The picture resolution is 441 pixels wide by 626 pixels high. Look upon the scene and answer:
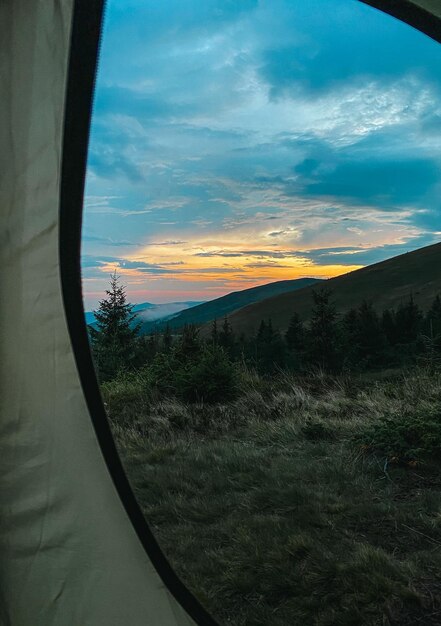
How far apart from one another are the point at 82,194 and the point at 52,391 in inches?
18.6

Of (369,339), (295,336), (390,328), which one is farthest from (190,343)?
(390,328)

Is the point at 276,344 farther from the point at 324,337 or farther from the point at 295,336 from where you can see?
the point at 324,337

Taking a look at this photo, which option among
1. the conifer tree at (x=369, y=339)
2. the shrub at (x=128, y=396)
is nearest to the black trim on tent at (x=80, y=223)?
the shrub at (x=128, y=396)

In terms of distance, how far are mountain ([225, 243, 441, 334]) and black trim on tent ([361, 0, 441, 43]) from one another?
48890mm

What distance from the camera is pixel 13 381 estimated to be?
4.30 ft

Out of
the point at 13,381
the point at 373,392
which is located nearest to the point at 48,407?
the point at 13,381

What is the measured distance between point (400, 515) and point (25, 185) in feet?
9.10

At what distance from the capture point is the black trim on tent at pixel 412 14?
1.20 metres

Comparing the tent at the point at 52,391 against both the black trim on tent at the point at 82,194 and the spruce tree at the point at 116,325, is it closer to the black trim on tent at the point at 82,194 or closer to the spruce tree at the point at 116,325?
the black trim on tent at the point at 82,194

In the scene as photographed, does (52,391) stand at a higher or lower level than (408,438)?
higher

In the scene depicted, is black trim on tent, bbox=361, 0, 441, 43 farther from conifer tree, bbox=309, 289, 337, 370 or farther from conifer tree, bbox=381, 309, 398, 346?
conifer tree, bbox=381, 309, 398, 346

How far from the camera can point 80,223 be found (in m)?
1.25

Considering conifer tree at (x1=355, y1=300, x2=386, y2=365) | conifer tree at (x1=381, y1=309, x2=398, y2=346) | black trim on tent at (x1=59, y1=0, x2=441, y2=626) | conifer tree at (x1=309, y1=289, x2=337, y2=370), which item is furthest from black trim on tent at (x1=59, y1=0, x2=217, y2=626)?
conifer tree at (x1=381, y1=309, x2=398, y2=346)

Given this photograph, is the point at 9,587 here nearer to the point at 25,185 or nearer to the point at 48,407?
the point at 48,407
